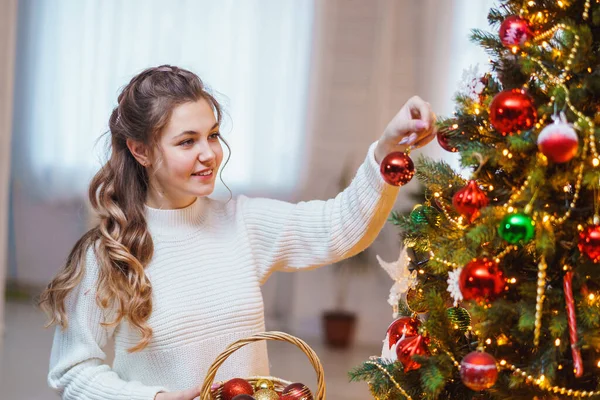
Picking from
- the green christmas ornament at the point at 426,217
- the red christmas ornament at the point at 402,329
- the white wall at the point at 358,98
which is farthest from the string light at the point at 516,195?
the white wall at the point at 358,98

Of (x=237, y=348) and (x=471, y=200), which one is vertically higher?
(x=471, y=200)

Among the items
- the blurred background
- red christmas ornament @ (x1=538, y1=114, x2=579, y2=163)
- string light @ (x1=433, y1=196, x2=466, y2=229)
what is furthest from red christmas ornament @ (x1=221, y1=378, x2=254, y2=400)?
the blurred background

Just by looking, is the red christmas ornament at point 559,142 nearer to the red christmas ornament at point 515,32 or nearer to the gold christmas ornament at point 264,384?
the red christmas ornament at point 515,32

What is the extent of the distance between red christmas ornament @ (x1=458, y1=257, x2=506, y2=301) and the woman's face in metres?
0.73

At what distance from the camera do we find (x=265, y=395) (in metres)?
1.46

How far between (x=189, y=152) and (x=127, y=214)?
24 cm

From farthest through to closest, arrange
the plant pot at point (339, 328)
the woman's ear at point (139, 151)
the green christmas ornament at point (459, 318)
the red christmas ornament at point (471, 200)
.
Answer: the plant pot at point (339, 328) → the woman's ear at point (139, 151) → the green christmas ornament at point (459, 318) → the red christmas ornament at point (471, 200)

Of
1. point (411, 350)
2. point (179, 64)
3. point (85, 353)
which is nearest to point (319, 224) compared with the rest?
point (411, 350)

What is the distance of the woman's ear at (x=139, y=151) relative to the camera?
5.69 ft

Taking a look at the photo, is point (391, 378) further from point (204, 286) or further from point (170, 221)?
point (170, 221)

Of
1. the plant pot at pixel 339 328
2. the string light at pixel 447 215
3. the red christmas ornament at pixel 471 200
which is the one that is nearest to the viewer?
the red christmas ornament at pixel 471 200

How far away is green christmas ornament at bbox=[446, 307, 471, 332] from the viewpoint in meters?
1.37

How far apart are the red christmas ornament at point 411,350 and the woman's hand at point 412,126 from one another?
0.38 m

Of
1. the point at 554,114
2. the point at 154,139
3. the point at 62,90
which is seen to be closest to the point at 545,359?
the point at 554,114
